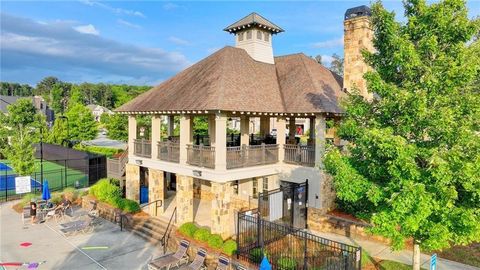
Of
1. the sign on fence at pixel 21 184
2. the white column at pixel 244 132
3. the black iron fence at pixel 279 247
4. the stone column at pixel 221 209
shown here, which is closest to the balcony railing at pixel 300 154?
the white column at pixel 244 132

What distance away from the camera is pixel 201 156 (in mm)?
15195

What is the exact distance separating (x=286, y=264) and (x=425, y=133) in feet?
20.2

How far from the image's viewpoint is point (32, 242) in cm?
1538

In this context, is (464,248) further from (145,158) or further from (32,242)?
(32,242)

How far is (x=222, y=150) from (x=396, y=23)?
27.4 feet

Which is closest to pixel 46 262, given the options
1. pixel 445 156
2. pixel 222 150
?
pixel 222 150

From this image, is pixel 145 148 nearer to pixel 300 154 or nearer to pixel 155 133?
pixel 155 133

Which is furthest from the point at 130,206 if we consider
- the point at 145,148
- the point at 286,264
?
the point at 286,264

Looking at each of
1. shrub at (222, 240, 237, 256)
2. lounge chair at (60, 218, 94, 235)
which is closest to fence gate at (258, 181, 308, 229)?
shrub at (222, 240, 237, 256)

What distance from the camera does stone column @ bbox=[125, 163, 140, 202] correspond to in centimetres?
2025

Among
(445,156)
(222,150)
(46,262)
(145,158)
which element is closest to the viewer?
(445,156)

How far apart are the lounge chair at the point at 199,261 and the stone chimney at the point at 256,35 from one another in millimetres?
11895

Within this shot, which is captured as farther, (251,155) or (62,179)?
(62,179)

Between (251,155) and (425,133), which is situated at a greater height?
(425,133)
